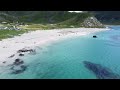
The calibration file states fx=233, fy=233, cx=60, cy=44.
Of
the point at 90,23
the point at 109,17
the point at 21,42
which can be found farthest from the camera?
the point at 109,17

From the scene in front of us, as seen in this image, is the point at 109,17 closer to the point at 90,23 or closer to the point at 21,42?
the point at 90,23

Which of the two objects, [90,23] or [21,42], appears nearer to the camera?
[21,42]

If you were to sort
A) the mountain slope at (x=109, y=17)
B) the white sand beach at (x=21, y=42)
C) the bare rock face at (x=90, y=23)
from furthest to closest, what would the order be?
the mountain slope at (x=109, y=17)
the bare rock face at (x=90, y=23)
the white sand beach at (x=21, y=42)

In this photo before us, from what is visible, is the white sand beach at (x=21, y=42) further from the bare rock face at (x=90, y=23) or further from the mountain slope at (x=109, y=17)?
the mountain slope at (x=109, y=17)

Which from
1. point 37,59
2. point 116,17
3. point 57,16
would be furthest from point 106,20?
point 37,59

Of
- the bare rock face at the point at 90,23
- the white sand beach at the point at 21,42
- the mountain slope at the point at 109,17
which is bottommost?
the mountain slope at the point at 109,17

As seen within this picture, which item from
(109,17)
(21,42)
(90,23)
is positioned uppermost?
→ (21,42)

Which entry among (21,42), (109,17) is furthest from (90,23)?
(21,42)

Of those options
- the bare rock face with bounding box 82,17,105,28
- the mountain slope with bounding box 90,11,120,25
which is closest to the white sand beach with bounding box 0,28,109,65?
the bare rock face with bounding box 82,17,105,28

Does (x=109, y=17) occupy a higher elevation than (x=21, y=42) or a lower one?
lower

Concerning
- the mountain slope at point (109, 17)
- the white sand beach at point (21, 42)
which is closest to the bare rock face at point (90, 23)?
the mountain slope at point (109, 17)
